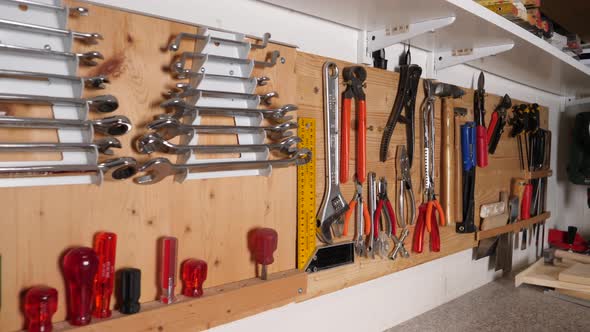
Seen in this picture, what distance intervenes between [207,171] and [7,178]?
0.35m

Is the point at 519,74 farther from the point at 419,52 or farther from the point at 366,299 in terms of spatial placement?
the point at 366,299

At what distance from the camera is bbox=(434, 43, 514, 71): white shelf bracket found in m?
1.53

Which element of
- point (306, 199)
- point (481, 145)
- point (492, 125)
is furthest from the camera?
point (492, 125)

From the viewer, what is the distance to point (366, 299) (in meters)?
1.40

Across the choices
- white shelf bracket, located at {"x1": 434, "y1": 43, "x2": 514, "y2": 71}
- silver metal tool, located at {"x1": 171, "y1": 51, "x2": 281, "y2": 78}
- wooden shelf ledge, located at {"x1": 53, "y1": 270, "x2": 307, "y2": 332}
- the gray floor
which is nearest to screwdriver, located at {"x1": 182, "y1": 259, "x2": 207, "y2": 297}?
wooden shelf ledge, located at {"x1": 53, "y1": 270, "x2": 307, "y2": 332}

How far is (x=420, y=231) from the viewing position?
4.81 ft

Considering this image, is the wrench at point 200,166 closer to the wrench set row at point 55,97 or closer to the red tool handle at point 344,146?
the wrench set row at point 55,97

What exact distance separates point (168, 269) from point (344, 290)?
62cm

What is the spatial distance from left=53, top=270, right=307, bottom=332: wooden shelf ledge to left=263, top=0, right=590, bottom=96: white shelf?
0.64 meters

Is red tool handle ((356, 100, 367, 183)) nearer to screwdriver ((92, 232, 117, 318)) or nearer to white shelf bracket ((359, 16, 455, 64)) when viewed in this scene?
white shelf bracket ((359, 16, 455, 64))

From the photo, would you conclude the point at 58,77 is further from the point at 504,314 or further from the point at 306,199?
the point at 504,314

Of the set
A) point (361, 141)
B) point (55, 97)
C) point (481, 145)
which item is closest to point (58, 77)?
point (55, 97)

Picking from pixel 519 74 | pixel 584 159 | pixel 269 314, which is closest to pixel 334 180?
pixel 269 314

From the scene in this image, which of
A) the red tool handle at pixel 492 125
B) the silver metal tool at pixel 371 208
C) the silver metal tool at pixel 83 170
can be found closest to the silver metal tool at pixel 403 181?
the silver metal tool at pixel 371 208
